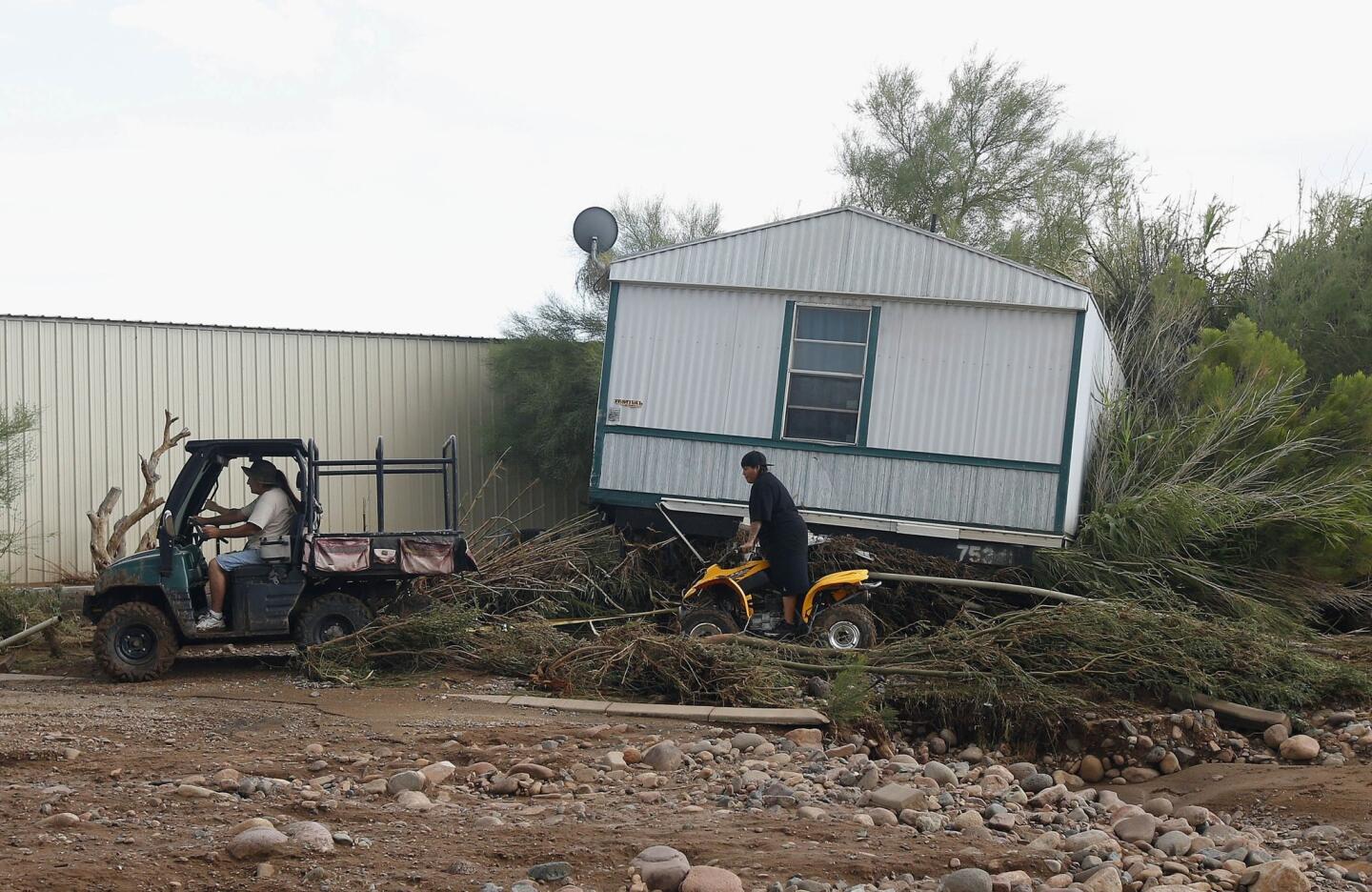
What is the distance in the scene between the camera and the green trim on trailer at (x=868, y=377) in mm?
13156

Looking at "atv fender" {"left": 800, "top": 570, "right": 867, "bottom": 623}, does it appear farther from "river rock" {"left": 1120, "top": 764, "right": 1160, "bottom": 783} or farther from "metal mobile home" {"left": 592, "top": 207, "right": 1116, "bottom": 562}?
"river rock" {"left": 1120, "top": 764, "right": 1160, "bottom": 783}

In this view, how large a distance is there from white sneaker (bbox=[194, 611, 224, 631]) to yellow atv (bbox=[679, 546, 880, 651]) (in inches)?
137

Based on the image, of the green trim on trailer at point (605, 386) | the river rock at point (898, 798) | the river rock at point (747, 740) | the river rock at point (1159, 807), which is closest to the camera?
the river rock at point (898, 798)

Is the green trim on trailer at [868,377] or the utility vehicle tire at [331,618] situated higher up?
the green trim on trailer at [868,377]

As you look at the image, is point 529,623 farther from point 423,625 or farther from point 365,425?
point 365,425

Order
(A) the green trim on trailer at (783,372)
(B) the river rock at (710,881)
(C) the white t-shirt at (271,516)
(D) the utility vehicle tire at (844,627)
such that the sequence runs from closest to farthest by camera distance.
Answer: (B) the river rock at (710,881), (C) the white t-shirt at (271,516), (D) the utility vehicle tire at (844,627), (A) the green trim on trailer at (783,372)

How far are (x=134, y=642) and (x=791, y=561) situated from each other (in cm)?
497

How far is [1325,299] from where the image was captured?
1736cm

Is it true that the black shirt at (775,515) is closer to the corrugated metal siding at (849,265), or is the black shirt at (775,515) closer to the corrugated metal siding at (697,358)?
the corrugated metal siding at (697,358)

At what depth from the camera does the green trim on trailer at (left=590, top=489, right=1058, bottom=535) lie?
502 inches

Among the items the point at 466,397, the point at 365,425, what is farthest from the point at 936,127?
the point at 365,425

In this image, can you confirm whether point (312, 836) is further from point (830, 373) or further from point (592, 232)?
point (592, 232)

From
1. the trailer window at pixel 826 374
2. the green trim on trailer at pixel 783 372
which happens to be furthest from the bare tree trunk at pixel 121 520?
the trailer window at pixel 826 374

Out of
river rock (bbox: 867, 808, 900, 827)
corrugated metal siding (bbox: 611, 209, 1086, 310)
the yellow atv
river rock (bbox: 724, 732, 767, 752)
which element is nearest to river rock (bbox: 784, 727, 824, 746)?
river rock (bbox: 724, 732, 767, 752)
